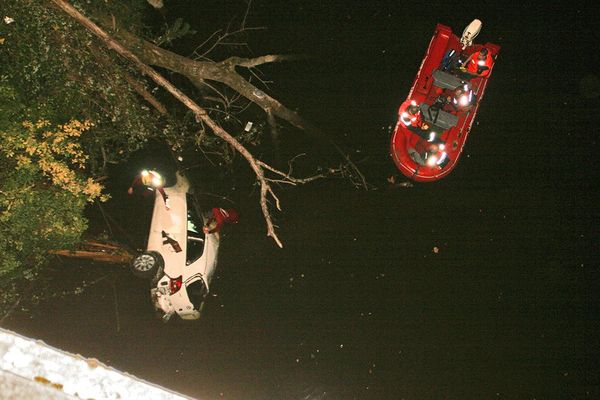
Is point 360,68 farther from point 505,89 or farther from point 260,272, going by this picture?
point 260,272

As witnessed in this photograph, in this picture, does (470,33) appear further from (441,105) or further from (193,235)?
(193,235)

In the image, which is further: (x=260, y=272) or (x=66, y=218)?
(x=260, y=272)

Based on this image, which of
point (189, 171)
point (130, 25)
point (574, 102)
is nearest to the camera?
point (130, 25)

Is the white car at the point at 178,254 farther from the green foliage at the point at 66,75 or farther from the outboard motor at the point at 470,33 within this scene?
the outboard motor at the point at 470,33

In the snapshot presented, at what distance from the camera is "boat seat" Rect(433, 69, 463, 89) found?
6754 millimetres

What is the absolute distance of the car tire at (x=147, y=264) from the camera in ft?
21.8

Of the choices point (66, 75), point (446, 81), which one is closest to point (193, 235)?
point (66, 75)

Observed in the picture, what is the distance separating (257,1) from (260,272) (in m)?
5.24

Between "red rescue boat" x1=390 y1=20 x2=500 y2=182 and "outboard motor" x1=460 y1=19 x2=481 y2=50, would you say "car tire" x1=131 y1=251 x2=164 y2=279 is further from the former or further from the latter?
"outboard motor" x1=460 y1=19 x2=481 y2=50

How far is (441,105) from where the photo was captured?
22.9 feet

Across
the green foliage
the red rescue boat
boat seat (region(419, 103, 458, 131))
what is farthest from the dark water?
the green foliage

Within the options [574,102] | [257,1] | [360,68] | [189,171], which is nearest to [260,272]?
[189,171]

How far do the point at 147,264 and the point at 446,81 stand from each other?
5.83 metres

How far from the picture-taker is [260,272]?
7832mm
